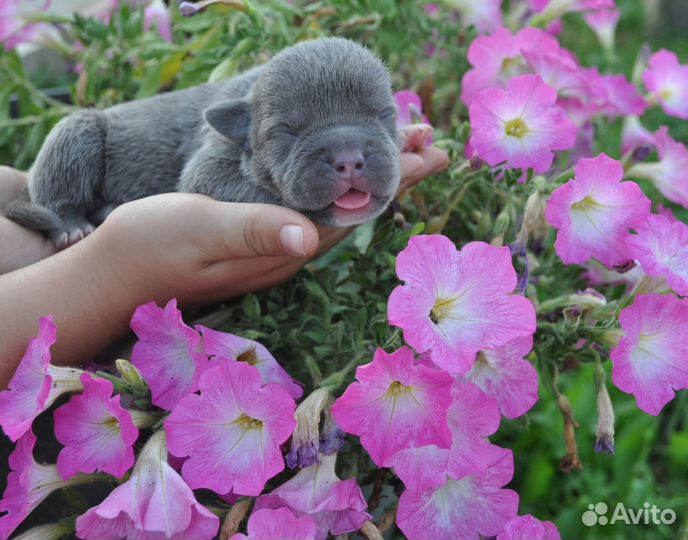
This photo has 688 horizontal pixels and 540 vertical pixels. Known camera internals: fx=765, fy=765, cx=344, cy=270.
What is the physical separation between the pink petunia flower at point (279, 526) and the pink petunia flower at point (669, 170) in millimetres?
1240

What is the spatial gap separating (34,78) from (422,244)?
111 inches

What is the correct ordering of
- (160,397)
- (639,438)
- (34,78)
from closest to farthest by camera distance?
1. (160,397)
2. (639,438)
3. (34,78)

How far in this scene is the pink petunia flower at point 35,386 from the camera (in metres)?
1.30

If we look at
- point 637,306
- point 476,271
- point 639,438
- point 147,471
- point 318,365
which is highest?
point 476,271

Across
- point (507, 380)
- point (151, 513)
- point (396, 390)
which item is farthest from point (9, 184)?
point (507, 380)

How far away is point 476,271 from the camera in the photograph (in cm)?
131

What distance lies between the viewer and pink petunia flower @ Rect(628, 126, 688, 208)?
1.90 metres

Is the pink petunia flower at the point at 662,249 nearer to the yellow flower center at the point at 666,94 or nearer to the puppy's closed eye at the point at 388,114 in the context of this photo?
the puppy's closed eye at the point at 388,114

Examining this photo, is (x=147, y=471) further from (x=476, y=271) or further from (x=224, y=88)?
(x=224, y=88)

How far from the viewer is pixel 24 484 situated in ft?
4.35

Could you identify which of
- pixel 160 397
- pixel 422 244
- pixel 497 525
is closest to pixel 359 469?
pixel 497 525

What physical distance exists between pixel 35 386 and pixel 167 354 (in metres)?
0.24

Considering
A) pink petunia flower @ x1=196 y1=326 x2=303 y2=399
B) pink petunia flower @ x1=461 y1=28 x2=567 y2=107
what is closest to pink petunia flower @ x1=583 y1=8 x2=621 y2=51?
pink petunia flower @ x1=461 y1=28 x2=567 y2=107

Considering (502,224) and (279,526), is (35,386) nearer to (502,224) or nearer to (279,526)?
(279,526)
